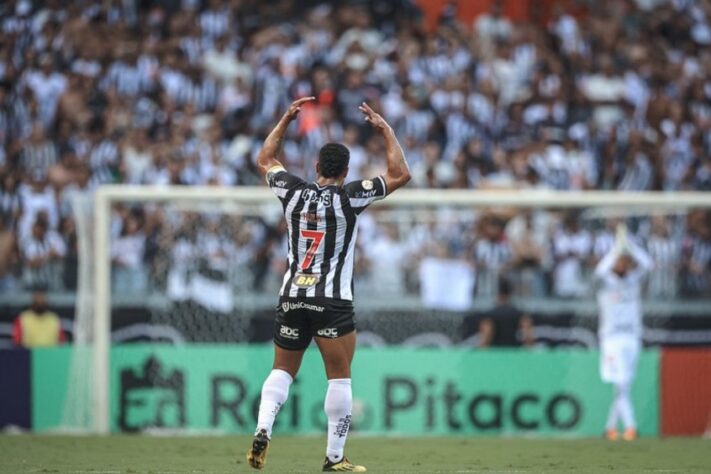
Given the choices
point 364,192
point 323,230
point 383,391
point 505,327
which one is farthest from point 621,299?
point 323,230

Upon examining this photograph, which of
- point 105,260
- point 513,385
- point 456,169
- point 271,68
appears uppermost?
point 271,68

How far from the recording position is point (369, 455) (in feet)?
Result: 45.5

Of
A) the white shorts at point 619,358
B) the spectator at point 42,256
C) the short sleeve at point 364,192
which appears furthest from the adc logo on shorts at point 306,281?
the spectator at point 42,256

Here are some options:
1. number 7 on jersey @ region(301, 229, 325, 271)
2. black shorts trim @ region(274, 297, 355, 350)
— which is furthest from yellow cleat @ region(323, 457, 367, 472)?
number 7 on jersey @ region(301, 229, 325, 271)

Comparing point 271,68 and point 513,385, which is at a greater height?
point 271,68

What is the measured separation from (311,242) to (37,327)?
363 inches

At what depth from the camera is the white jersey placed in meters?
18.2

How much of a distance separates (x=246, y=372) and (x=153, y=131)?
5.95m

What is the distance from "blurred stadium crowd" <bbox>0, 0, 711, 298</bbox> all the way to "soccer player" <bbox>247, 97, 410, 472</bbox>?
323 inches

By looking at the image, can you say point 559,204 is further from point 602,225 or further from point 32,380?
point 32,380

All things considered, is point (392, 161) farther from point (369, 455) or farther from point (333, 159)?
point (369, 455)

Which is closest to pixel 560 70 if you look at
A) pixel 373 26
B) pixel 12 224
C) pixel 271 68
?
pixel 373 26

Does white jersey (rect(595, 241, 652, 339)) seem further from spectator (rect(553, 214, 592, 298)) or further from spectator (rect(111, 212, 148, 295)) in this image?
spectator (rect(111, 212, 148, 295))

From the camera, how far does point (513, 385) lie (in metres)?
18.8
